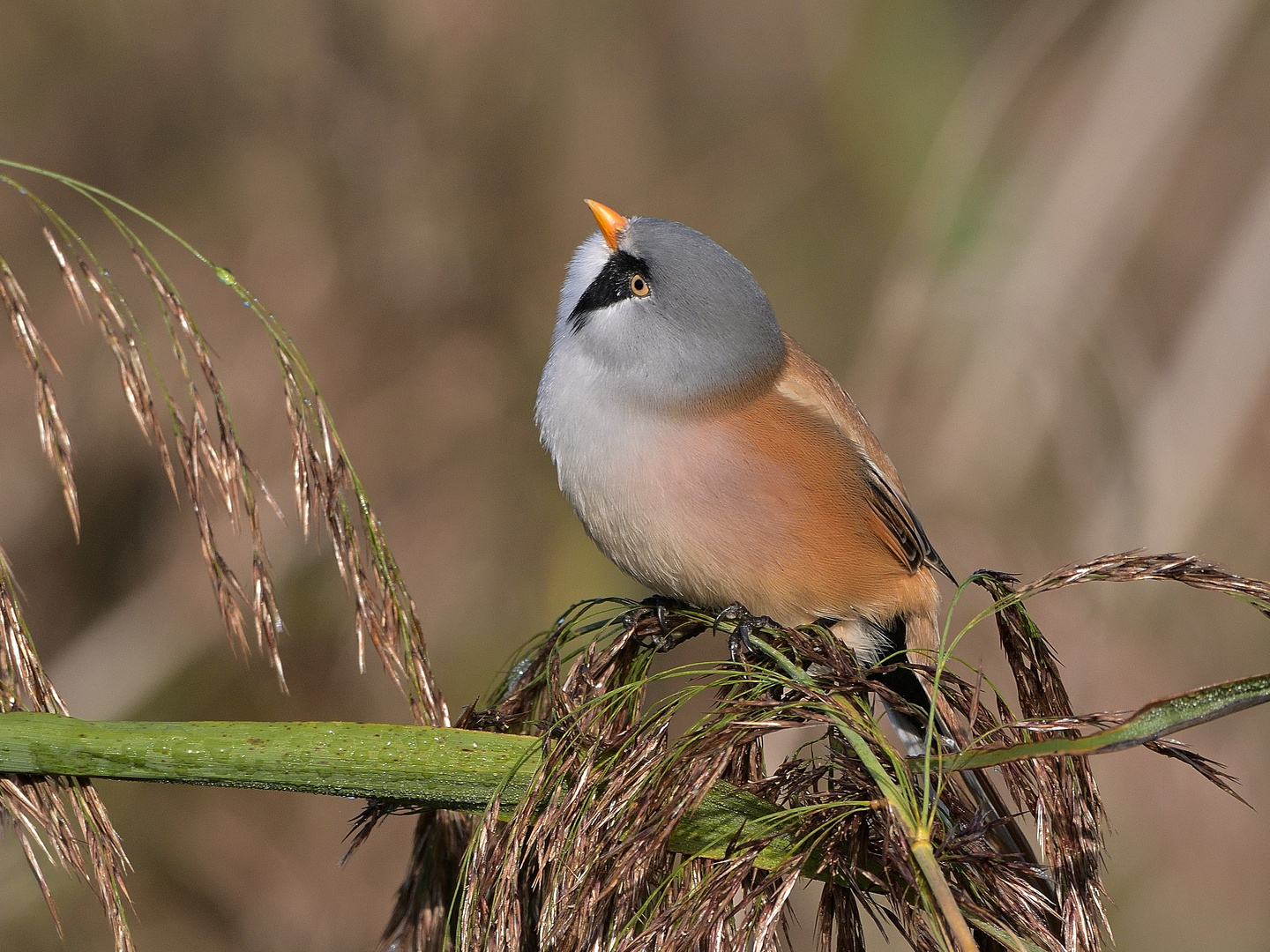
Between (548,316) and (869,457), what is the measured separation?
64.6 inches

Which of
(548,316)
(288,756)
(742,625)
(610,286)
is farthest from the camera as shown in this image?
(548,316)

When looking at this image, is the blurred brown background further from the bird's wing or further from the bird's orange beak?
the bird's orange beak

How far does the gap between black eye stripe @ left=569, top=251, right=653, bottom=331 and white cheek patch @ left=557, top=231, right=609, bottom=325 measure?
0.02 m

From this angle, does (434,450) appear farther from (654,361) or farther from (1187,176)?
(1187,176)

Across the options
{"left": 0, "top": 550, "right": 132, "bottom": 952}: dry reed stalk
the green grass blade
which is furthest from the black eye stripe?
the green grass blade

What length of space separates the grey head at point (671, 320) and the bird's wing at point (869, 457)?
0.24 metres

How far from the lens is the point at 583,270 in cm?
269

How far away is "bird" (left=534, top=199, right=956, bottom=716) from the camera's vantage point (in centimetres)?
Result: 242

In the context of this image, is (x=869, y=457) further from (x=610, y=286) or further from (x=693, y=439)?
(x=610, y=286)

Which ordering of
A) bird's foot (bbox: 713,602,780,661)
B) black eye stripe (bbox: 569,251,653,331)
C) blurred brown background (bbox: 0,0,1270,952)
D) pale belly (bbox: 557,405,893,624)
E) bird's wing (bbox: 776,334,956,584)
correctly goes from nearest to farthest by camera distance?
1. bird's foot (bbox: 713,602,780,661)
2. pale belly (bbox: 557,405,893,624)
3. black eye stripe (bbox: 569,251,653,331)
4. bird's wing (bbox: 776,334,956,584)
5. blurred brown background (bbox: 0,0,1270,952)

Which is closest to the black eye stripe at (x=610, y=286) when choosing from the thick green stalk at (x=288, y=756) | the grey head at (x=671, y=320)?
the grey head at (x=671, y=320)

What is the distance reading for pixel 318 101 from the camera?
3990 millimetres

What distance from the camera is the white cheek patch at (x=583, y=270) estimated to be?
265cm

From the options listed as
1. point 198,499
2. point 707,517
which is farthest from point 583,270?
point 198,499
